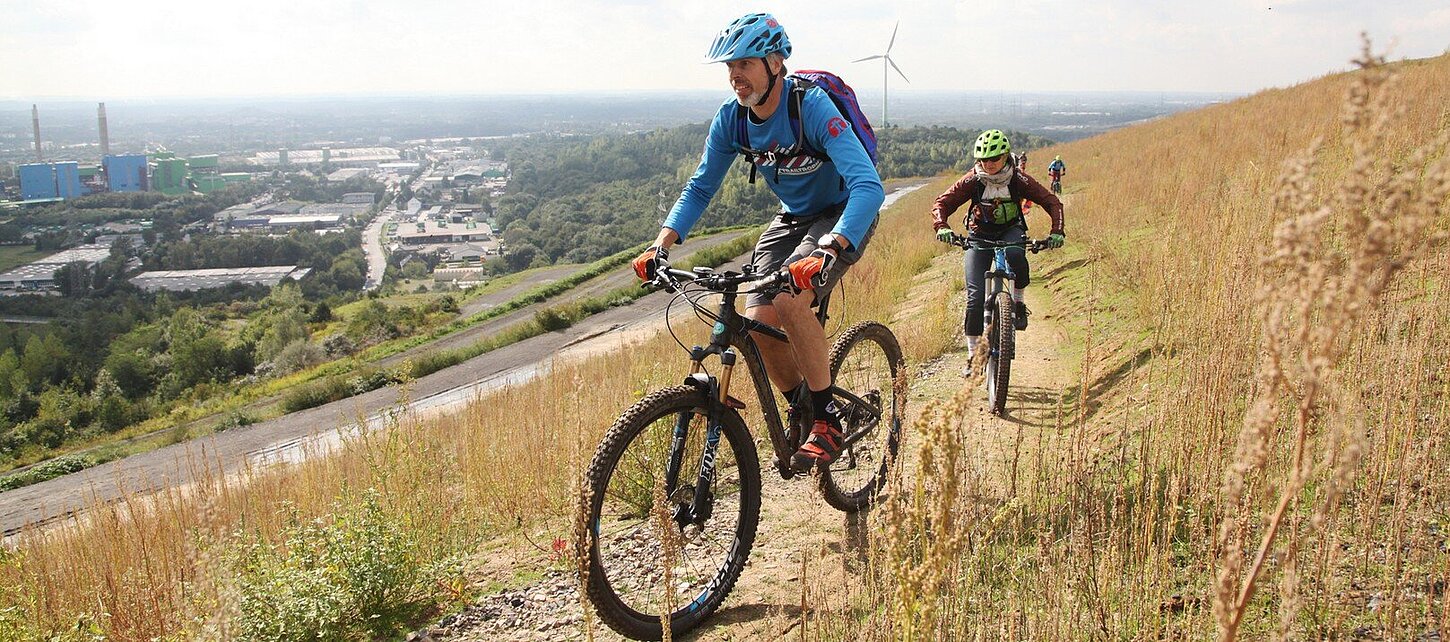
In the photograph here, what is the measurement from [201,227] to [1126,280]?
152m

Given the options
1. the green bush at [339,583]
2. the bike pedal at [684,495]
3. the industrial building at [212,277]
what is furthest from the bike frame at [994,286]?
the industrial building at [212,277]

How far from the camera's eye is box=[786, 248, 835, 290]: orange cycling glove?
356cm

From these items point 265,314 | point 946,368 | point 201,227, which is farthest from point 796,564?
point 201,227

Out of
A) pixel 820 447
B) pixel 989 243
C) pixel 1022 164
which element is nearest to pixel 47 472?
pixel 1022 164

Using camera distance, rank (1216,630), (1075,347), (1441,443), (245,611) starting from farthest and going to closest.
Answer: (1075,347) → (245,611) → (1441,443) → (1216,630)

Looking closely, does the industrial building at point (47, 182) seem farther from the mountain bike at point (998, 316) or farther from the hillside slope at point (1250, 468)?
the hillside slope at point (1250, 468)

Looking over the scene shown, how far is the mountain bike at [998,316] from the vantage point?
6480 millimetres

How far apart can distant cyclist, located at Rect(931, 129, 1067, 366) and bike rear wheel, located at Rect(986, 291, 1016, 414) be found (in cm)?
15

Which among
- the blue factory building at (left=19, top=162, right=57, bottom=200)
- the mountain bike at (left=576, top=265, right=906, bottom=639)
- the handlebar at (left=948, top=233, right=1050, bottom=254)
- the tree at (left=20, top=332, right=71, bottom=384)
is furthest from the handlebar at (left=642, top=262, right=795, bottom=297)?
the blue factory building at (left=19, top=162, right=57, bottom=200)

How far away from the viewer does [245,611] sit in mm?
3678

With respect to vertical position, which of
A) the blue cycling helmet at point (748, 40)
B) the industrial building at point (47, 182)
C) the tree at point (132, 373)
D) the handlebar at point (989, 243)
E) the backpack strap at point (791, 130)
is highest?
the blue cycling helmet at point (748, 40)

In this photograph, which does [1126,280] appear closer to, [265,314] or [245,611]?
[245,611]

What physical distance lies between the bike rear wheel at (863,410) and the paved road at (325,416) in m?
11.4

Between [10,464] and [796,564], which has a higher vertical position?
[796,564]
